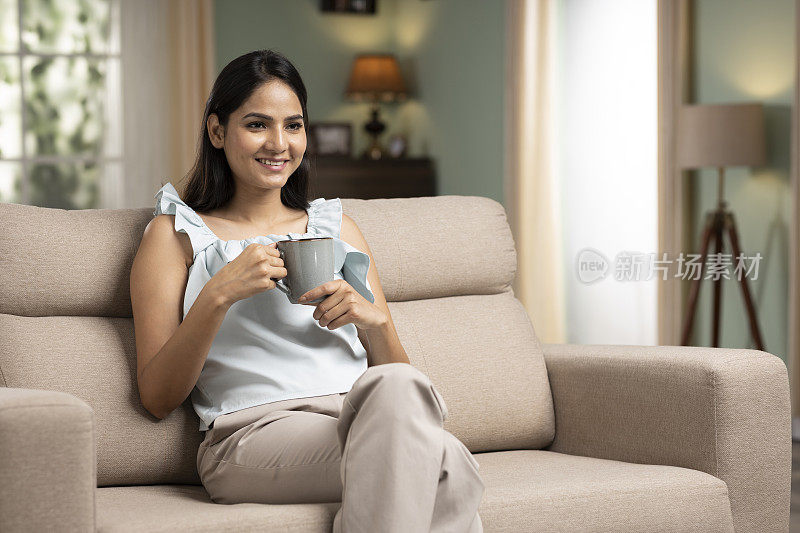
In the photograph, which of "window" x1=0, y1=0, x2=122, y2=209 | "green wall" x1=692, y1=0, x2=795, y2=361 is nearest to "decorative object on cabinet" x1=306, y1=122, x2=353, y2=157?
"window" x1=0, y1=0, x2=122, y2=209

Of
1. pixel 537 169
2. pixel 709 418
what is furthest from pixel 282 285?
pixel 537 169

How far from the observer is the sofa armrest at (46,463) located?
4.29 ft

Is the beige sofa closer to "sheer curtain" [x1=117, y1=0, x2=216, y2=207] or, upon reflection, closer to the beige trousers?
the beige trousers

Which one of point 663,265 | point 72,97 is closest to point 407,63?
point 72,97

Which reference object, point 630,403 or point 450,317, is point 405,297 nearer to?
point 450,317

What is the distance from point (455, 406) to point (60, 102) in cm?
424

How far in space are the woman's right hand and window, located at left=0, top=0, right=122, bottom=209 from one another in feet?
13.8

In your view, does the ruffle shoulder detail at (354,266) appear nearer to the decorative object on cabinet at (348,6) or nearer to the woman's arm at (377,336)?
the woman's arm at (377,336)

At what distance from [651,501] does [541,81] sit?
3382 millimetres

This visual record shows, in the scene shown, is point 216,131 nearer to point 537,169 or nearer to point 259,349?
point 259,349

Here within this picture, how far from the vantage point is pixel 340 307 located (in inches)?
63.7

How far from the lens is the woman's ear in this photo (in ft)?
6.22

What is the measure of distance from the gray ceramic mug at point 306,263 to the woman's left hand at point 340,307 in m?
0.01

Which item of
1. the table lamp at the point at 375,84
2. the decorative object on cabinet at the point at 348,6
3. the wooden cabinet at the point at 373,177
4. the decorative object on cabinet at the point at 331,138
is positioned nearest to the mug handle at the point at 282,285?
the wooden cabinet at the point at 373,177
